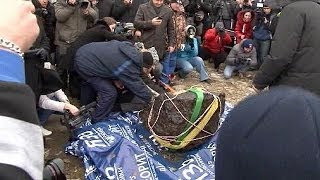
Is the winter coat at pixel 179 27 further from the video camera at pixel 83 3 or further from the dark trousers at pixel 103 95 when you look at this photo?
the dark trousers at pixel 103 95

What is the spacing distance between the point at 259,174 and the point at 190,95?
136 inches

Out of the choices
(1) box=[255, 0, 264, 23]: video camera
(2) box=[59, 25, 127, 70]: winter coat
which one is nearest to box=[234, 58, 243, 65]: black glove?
(1) box=[255, 0, 264, 23]: video camera

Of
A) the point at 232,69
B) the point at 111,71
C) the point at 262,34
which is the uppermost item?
the point at 111,71

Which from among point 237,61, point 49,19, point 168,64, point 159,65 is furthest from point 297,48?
point 237,61

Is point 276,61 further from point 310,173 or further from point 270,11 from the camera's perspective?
point 270,11

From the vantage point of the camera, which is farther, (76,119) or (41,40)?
(41,40)

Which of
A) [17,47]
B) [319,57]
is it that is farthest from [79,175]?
[17,47]

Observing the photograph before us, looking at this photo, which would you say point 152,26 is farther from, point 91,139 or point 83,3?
point 91,139

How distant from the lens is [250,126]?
0.80 meters

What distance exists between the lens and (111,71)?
452 centimetres

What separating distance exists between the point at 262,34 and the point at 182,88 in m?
2.37

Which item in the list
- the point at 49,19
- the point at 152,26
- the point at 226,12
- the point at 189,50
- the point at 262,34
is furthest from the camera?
the point at 226,12

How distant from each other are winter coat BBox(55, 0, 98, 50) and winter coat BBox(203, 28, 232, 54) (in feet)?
9.18

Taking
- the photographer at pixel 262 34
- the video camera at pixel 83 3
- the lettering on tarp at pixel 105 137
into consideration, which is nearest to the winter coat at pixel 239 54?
the photographer at pixel 262 34
